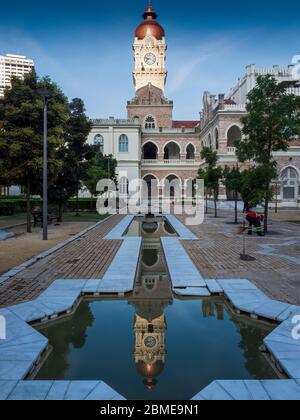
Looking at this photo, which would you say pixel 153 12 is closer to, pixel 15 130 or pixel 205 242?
pixel 15 130

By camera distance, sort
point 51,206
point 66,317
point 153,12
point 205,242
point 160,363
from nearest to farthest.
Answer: point 160,363 < point 66,317 < point 205,242 < point 51,206 < point 153,12

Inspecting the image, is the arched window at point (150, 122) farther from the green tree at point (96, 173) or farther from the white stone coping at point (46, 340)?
the white stone coping at point (46, 340)

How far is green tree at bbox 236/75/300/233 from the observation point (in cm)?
1727

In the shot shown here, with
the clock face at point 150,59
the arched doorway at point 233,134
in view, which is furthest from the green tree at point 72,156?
the clock face at point 150,59

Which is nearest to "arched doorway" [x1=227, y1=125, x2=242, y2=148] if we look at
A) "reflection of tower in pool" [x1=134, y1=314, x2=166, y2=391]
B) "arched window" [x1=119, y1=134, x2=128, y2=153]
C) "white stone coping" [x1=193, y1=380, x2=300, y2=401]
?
"arched window" [x1=119, y1=134, x2=128, y2=153]

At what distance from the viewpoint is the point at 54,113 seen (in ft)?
58.1

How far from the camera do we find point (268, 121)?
17.5 meters

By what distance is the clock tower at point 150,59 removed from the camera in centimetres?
5934

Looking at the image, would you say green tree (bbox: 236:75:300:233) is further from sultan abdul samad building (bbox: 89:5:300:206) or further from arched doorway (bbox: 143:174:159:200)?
arched doorway (bbox: 143:174:159:200)

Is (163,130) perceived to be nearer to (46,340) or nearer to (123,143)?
(123,143)

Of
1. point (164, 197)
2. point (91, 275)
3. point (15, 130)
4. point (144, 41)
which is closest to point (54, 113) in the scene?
point (15, 130)

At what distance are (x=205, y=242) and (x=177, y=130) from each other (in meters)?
43.0

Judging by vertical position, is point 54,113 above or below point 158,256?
above
